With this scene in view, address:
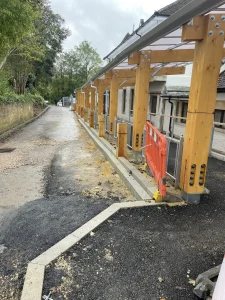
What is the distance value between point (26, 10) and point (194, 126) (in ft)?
24.0

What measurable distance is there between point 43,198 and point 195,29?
12.7ft

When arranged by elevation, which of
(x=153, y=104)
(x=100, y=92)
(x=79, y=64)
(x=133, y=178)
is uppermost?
(x=79, y=64)

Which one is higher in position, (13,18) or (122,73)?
(13,18)

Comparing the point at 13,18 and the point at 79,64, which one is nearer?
the point at 13,18

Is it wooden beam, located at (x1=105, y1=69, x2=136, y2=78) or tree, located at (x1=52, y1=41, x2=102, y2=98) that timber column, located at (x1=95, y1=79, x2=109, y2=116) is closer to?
wooden beam, located at (x1=105, y1=69, x2=136, y2=78)

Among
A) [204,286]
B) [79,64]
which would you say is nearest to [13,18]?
[204,286]

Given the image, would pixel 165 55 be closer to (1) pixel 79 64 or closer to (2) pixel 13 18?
(2) pixel 13 18

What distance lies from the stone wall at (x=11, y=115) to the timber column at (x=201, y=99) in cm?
1051

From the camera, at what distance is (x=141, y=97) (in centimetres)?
621

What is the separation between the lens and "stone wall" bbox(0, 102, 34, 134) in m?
11.9

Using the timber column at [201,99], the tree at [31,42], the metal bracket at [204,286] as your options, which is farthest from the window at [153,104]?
the metal bracket at [204,286]

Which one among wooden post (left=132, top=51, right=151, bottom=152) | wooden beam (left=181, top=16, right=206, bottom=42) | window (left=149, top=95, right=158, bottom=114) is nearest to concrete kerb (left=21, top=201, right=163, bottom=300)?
wooden beam (left=181, top=16, right=206, bottom=42)

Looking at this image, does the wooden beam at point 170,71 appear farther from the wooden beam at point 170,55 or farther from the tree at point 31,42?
the tree at point 31,42

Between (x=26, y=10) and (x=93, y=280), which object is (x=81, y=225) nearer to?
(x=93, y=280)
